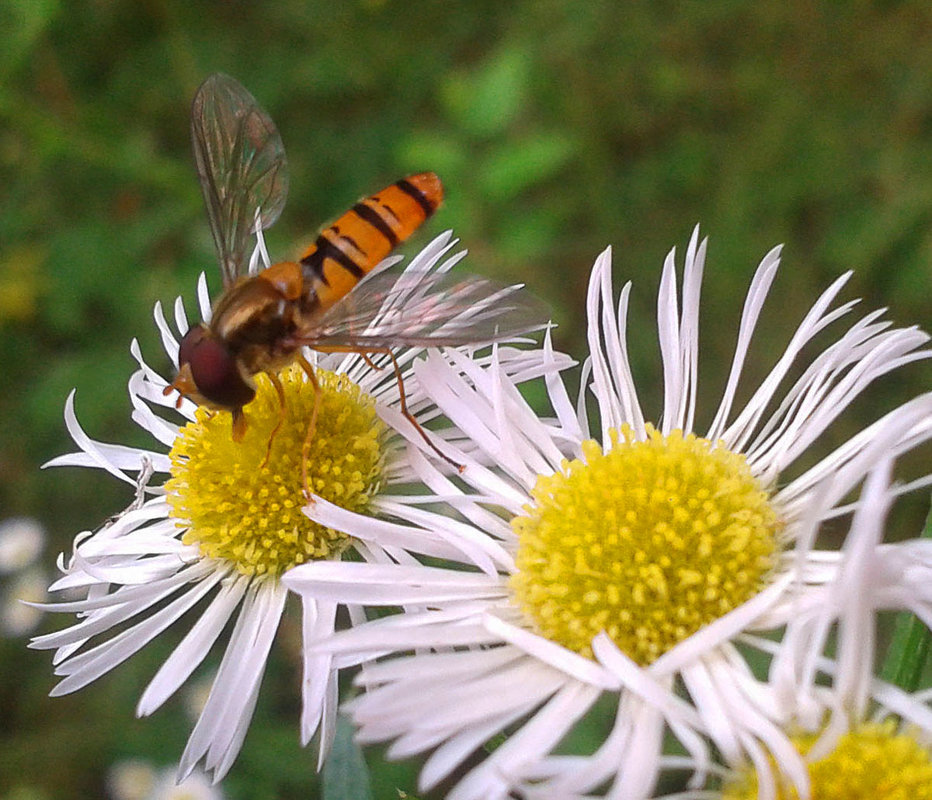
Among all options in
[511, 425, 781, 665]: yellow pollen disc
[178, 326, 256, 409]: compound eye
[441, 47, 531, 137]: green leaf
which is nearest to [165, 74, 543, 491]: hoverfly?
[178, 326, 256, 409]: compound eye

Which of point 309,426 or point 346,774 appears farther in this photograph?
point 309,426

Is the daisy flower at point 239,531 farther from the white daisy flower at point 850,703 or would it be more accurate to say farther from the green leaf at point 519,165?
the green leaf at point 519,165

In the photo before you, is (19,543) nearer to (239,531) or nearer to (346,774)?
(239,531)

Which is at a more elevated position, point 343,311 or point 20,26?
point 20,26

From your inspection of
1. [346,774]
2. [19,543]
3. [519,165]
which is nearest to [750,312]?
[346,774]

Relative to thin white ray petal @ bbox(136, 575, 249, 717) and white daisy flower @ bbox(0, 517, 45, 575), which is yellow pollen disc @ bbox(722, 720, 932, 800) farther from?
white daisy flower @ bbox(0, 517, 45, 575)

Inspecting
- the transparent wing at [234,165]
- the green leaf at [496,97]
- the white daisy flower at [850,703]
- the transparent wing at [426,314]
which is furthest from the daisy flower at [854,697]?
the green leaf at [496,97]
